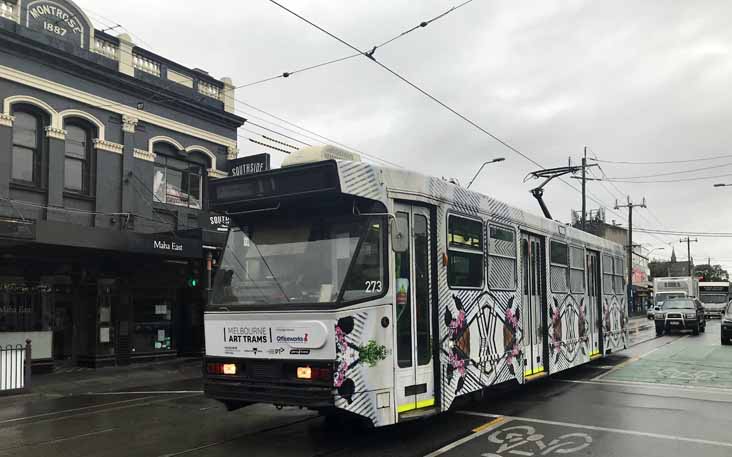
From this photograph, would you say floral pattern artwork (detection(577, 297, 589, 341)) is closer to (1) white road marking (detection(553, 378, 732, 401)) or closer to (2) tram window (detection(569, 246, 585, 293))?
(2) tram window (detection(569, 246, 585, 293))

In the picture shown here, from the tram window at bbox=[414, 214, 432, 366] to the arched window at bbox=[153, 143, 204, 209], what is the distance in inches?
530

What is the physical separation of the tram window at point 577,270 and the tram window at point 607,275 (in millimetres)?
1948

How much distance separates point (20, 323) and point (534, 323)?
42.9ft

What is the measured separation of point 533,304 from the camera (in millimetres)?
11117

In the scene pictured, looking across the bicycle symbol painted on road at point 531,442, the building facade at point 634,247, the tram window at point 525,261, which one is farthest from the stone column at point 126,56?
the building facade at point 634,247

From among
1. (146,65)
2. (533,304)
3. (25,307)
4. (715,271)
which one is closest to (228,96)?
(146,65)

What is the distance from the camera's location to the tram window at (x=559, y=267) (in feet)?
40.2

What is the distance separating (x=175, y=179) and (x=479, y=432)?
14.9 meters

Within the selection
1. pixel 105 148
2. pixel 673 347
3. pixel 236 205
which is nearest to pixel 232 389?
pixel 236 205

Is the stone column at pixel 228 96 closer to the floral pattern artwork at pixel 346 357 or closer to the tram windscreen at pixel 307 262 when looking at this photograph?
the tram windscreen at pixel 307 262

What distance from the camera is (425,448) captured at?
24.2 feet

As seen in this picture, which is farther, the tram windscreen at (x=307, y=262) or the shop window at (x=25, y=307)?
the shop window at (x=25, y=307)

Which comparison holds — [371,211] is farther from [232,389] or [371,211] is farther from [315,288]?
[232,389]

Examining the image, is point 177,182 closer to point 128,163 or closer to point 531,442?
point 128,163
